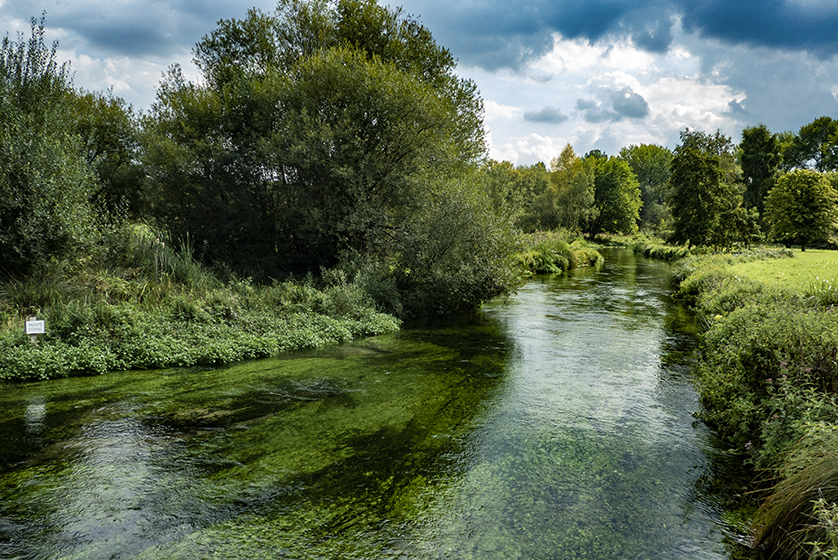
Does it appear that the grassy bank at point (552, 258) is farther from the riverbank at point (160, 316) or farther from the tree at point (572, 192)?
the riverbank at point (160, 316)

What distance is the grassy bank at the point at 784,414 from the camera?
145 inches

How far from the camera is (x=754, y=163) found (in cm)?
4906

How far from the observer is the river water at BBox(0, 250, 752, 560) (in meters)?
4.26

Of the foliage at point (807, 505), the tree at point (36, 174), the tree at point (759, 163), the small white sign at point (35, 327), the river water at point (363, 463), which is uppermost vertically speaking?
the tree at point (759, 163)

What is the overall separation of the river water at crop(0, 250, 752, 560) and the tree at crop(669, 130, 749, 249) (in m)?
27.3

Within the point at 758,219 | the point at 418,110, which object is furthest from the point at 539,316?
the point at 758,219

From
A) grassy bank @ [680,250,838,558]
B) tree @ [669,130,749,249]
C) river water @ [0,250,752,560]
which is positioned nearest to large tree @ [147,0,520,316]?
river water @ [0,250,752,560]

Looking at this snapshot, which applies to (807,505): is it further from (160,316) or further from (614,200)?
(614,200)

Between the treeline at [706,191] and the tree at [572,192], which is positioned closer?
the treeline at [706,191]

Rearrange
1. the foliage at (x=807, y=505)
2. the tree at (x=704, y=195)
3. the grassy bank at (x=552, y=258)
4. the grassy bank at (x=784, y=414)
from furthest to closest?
the tree at (x=704, y=195), the grassy bank at (x=552, y=258), the grassy bank at (x=784, y=414), the foliage at (x=807, y=505)

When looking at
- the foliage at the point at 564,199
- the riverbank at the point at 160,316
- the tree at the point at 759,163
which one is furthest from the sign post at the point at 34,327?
the tree at the point at 759,163

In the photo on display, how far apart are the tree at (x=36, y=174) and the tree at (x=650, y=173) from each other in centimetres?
7851

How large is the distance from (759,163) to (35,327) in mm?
60646

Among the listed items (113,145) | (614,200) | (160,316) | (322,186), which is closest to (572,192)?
(614,200)
